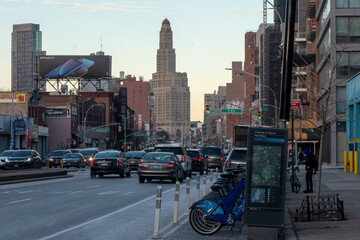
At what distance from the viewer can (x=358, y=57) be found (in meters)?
59.0

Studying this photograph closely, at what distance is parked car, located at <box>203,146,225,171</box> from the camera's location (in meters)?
52.1

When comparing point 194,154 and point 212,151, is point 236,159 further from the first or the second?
point 212,151

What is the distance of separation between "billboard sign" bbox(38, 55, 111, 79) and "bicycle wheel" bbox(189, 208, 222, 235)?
11197cm

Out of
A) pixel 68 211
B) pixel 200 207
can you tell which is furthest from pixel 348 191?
pixel 200 207

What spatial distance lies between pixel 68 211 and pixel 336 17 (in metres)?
46.0

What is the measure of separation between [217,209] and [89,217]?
469 cm

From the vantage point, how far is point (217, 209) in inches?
523

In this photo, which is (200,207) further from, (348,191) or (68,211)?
(348,191)

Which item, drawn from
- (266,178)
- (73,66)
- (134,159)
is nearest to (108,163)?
(134,159)

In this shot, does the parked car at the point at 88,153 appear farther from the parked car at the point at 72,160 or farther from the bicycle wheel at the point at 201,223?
the bicycle wheel at the point at 201,223

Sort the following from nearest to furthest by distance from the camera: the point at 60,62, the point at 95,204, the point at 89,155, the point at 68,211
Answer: the point at 68,211 < the point at 95,204 < the point at 89,155 < the point at 60,62

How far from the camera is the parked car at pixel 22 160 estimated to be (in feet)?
161

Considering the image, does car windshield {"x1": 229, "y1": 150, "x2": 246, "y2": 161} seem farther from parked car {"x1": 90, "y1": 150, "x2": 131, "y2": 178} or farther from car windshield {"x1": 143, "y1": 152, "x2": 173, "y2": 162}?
parked car {"x1": 90, "y1": 150, "x2": 131, "y2": 178}

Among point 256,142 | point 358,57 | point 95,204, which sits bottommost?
point 95,204
